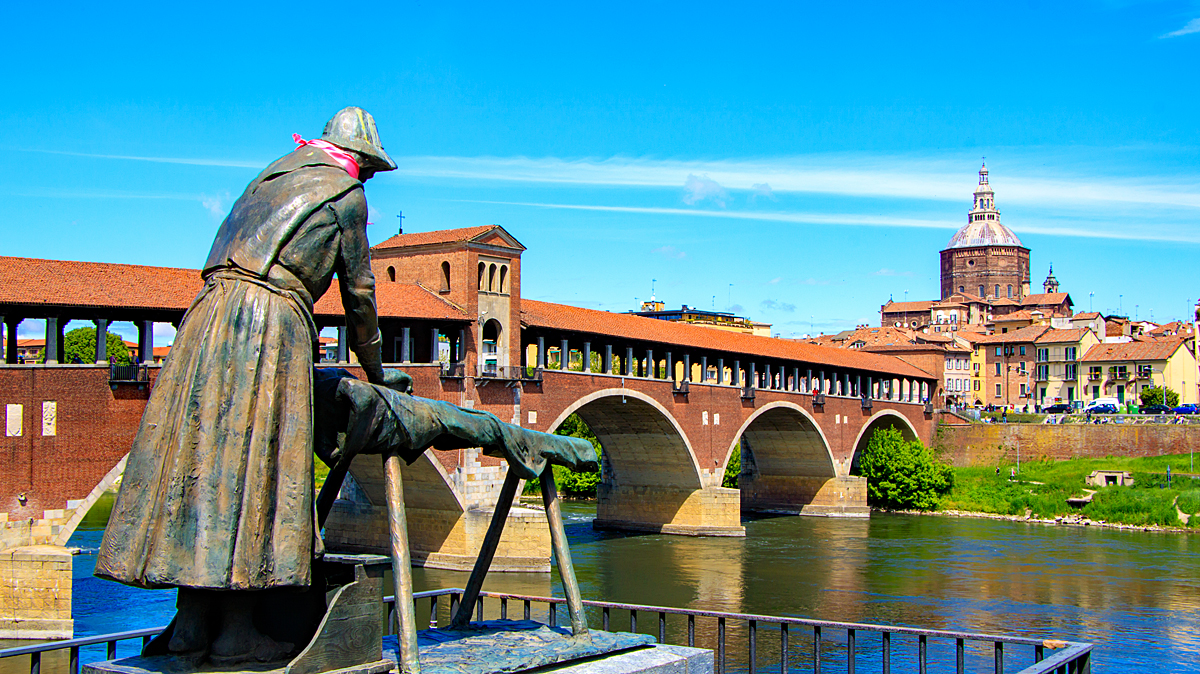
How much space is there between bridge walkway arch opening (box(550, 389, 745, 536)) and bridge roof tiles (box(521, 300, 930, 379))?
2.92 m

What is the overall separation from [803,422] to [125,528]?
43341 millimetres

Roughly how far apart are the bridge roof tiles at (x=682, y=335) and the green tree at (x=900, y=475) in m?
4.06

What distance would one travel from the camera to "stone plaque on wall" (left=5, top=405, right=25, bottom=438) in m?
21.3

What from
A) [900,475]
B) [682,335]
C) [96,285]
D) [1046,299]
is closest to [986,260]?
[1046,299]

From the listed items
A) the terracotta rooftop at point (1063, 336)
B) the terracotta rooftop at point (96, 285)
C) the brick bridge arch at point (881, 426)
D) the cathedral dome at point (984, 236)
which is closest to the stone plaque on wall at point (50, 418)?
the terracotta rooftop at point (96, 285)

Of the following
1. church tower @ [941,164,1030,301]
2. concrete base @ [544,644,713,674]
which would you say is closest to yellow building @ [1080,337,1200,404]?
church tower @ [941,164,1030,301]

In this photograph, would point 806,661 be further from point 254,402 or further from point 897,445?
point 897,445

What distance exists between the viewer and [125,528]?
534 cm

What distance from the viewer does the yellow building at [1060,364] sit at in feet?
245

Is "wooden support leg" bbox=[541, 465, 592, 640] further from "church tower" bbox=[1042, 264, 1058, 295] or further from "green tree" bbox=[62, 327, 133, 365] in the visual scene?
"church tower" bbox=[1042, 264, 1058, 295]

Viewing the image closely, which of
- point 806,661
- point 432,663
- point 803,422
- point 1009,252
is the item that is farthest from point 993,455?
point 1009,252

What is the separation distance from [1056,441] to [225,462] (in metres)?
56.5

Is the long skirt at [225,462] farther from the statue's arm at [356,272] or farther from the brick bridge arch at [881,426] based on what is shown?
the brick bridge arch at [881,426]

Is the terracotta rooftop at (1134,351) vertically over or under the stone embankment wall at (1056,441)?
over
